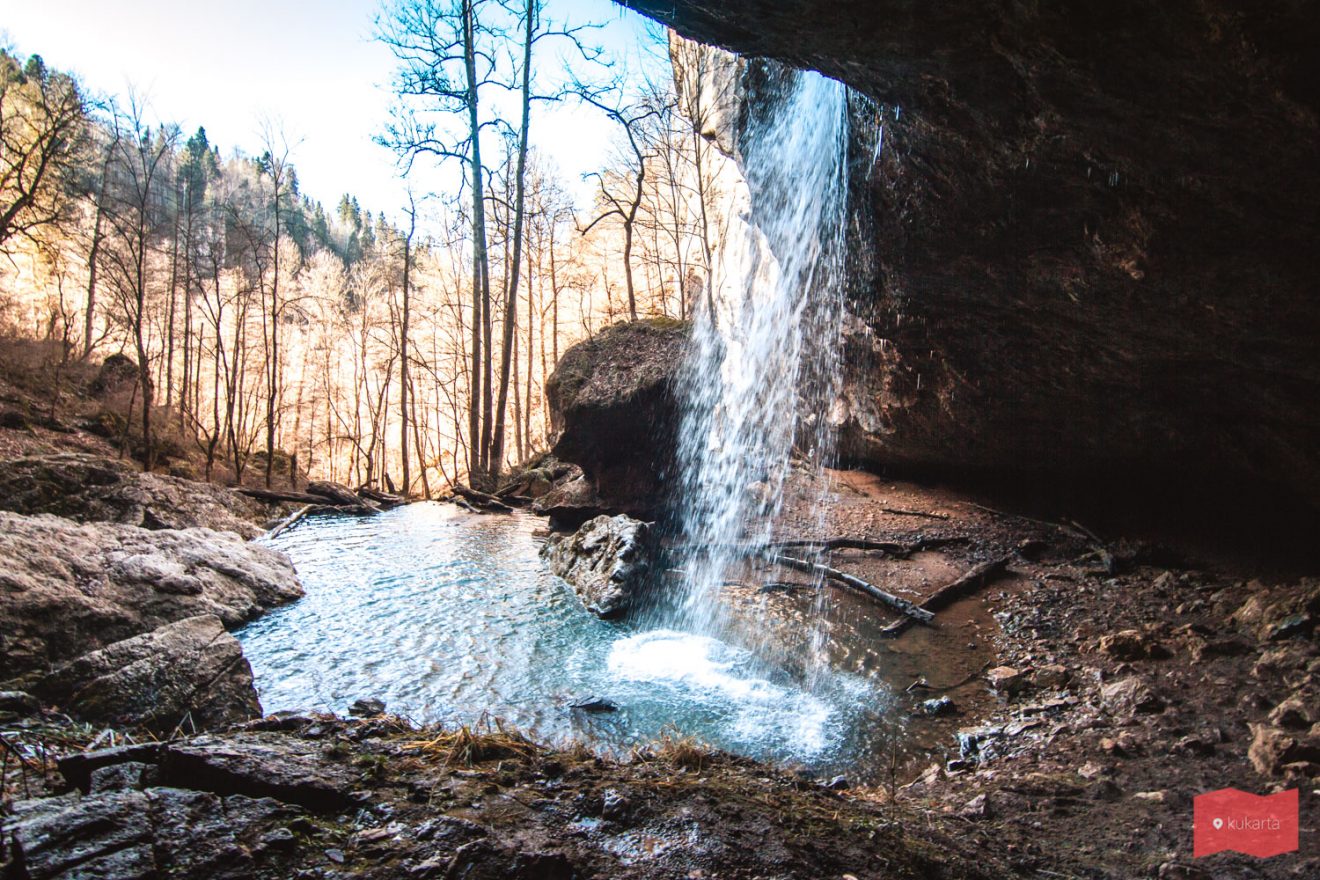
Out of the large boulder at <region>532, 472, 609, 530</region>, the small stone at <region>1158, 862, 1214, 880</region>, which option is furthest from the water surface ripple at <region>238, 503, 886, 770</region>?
the large boulder at <region>532, 472, 609, 530</region>

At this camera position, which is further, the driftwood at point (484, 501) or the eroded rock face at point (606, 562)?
the driftwood at point (484, 501)

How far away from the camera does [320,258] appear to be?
34.9 m

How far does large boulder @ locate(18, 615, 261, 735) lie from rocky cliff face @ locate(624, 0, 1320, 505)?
4.98 metres

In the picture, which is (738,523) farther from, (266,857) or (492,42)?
(492,42)

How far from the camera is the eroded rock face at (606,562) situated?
719 cm

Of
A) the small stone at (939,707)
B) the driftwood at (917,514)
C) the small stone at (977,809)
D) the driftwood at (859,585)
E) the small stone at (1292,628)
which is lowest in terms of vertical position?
the small stone at (939,707)

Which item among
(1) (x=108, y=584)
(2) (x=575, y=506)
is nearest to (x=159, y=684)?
(1) (x=108, y=584)

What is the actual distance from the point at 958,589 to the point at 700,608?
2.91 meters

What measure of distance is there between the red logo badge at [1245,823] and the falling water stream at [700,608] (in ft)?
5.22

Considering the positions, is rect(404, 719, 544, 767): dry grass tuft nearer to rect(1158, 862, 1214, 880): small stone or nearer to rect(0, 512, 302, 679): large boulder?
rect(1158, 862, 1214, 880): small stone

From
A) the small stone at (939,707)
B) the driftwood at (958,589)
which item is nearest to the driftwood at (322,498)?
the driftwood at (958,589)

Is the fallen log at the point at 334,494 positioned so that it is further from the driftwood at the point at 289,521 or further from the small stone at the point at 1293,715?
the small stone at the point at 1293,715

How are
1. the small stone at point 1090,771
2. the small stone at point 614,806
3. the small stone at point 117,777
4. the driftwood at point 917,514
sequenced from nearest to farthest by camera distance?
the small stone at point 117,777, the small stone at point 614,806, the small stone at point 1090,771, the driftwood at point 917,514

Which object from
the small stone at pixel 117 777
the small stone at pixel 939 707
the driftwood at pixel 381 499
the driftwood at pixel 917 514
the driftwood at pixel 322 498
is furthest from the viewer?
the driftwood at pixel 381 499
